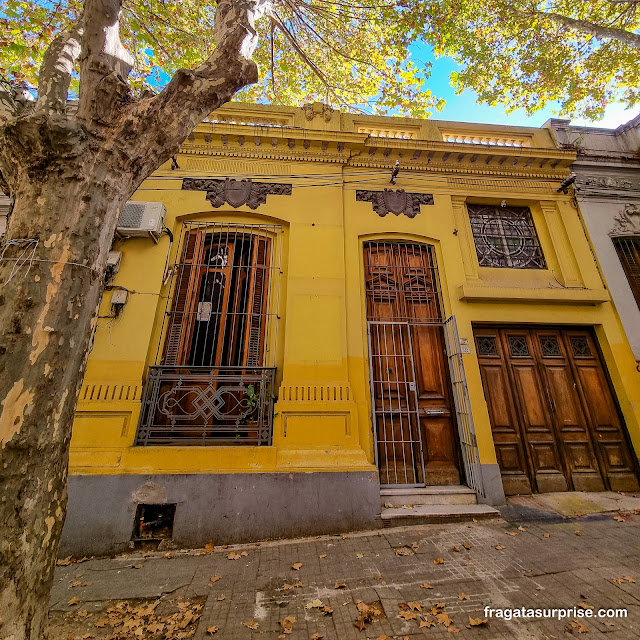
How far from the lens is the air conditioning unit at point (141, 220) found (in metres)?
4.96

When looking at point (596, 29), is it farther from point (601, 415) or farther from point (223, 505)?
point (223, 505)

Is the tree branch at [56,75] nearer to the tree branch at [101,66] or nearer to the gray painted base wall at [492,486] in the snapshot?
the tree branch at [101,66]

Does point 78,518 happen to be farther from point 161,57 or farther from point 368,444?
point 161,57

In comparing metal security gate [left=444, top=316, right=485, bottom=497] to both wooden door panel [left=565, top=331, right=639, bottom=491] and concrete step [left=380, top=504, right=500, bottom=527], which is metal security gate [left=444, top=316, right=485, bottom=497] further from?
wooden door panel [left=565, top=331, right=639, bottom=491]

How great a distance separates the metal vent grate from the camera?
16.3ft

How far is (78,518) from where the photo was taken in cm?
361

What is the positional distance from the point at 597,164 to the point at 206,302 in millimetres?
8385

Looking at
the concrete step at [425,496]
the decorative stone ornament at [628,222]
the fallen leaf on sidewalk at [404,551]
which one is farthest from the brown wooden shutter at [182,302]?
the decorative stone ornament at [628,222]

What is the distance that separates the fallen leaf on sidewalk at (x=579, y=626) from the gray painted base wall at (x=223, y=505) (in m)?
2.00

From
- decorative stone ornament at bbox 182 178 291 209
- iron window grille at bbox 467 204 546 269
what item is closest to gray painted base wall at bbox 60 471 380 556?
decorative stone ornament at bbox 182 178 291 209

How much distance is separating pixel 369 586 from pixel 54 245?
354 centimetres

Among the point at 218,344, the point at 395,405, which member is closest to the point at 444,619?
the point at 395,405

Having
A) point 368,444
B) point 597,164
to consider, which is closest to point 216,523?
point 368,444

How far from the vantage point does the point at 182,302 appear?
5125mm
